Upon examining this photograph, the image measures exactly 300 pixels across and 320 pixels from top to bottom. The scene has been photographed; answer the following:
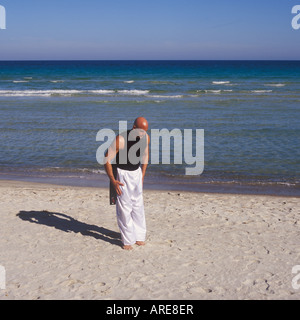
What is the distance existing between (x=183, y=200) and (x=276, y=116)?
43.9 feet

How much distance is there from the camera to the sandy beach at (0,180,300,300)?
15.7ft

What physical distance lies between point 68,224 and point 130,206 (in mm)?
1791

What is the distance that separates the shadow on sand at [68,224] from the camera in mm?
6453

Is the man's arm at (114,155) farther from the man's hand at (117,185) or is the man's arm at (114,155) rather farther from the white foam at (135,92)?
the white foam at (135,92)

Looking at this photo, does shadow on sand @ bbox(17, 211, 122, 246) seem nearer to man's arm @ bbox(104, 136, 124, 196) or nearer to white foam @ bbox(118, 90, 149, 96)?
man's arm @ bbox(104, 136, 124, 196)

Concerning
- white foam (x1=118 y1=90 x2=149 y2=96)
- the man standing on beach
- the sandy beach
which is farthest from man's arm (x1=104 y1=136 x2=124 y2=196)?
white foam (x1=118 y1=90 x2=149 y2=96)

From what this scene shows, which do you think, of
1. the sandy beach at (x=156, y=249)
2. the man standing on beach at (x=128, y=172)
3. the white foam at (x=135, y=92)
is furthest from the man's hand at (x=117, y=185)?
the white foam at (x=135, y=92)

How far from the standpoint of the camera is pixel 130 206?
569 cm

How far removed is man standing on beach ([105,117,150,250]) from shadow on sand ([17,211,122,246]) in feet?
1.80

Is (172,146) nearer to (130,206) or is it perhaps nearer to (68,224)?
(68,224)

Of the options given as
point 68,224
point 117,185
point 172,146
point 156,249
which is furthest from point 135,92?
point 117,185

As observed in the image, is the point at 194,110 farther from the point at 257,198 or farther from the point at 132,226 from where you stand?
the point at 132,226

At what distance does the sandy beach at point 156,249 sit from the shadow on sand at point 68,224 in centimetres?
2
